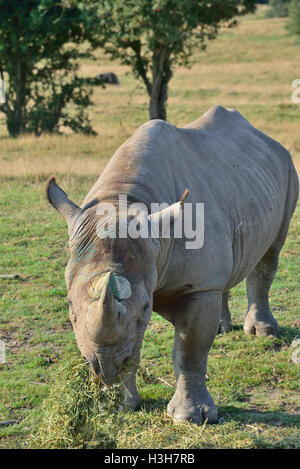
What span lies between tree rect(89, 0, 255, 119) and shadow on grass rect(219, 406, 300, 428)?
12.3 m

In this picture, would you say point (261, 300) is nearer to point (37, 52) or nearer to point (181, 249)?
point (181, 249)

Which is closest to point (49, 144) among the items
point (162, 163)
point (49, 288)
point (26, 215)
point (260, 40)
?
point (26, 215)

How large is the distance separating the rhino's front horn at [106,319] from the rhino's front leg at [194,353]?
1.30 meters

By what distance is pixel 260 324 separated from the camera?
21.6 ft

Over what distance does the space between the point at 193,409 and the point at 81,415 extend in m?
0.95

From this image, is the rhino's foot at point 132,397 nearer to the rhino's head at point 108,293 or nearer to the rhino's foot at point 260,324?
the rhino's head at point 108,293

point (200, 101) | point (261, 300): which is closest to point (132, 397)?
point (261, 300)

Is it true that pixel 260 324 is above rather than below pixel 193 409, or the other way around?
below

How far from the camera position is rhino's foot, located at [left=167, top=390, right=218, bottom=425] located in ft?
15.6

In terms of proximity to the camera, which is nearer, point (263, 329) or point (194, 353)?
point (194, 353)

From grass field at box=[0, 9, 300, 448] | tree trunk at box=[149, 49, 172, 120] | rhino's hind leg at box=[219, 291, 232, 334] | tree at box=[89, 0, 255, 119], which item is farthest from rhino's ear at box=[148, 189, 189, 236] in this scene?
tree trunk at box=[149, 49, 172, 120]

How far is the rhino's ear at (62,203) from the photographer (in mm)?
3955

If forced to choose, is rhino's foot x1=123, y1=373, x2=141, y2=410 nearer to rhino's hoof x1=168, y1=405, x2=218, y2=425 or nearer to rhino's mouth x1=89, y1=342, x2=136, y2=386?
rhino's hoof x1=168, y1=405, x2=218, y2=425

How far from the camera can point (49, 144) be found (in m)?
15.6
